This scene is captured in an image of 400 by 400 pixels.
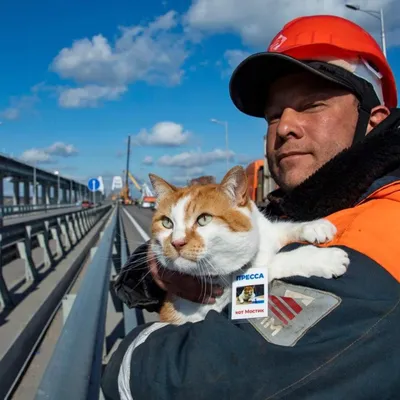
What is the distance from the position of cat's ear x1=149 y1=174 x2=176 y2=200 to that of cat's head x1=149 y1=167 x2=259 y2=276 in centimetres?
19

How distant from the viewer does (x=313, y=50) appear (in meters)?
2.07

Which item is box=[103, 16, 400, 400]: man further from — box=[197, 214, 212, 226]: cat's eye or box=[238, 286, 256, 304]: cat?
box=[197, 214, 212, 226]: cat's eye

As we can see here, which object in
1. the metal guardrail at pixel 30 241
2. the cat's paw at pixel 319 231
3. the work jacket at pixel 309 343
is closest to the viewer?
the work jacket at pixel 309 343

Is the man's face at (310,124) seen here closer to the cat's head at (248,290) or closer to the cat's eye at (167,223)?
the cat's eye at (167,223)

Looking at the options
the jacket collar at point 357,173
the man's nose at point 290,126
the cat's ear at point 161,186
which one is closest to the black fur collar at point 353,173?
the jacket collar at point 357,173

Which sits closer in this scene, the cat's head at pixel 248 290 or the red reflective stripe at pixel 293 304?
the red reflective stripe at pixel 293 304

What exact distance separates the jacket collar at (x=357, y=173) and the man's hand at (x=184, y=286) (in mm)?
646

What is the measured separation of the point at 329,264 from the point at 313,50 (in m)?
1.21

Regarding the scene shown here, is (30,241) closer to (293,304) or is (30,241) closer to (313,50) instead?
(313,50)

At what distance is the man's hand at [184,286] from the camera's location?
203cm

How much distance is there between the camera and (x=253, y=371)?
3.95 feet

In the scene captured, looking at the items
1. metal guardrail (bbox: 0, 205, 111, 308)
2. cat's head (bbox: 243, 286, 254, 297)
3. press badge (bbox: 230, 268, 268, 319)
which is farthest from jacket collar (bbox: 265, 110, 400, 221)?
metal guardrail (bbox: 0, 205, 111, 308)

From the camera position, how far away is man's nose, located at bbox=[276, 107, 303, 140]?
86.0 inches

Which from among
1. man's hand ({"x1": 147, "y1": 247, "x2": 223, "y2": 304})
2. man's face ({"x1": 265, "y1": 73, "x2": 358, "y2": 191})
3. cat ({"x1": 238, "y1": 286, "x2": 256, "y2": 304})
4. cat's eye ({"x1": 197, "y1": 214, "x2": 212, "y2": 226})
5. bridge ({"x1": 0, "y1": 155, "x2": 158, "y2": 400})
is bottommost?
bridge ({"x1": 0, "y1": 155, "x2": 158, "y2": 400})
